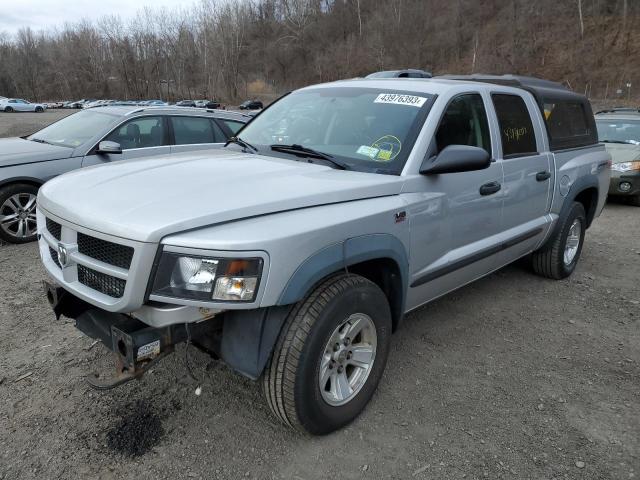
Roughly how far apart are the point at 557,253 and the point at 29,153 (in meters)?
5.89

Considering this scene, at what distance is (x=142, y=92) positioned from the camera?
79.2 metres

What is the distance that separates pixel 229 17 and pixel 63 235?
83202 millimetres

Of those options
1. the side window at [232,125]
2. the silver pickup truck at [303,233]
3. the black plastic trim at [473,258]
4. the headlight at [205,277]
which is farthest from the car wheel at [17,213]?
the black plastic trim at [473,258]

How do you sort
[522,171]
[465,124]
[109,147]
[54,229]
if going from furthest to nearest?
1. [109,147]
2. [522,171]
3. [465,124]
4. [54,229]

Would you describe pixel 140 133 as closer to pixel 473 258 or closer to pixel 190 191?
pixel 190 191

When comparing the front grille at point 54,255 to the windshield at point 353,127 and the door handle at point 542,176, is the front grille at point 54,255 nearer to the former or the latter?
the windshield at point 353,127

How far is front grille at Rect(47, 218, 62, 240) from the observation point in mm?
2627

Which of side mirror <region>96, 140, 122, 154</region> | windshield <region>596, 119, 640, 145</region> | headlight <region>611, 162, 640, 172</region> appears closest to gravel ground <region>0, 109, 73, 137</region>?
side mirror <region>96, 140, 122, 154</region>

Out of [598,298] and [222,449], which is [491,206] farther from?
[222,449]

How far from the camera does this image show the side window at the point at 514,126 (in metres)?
3.89

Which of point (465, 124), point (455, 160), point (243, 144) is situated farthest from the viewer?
point (243, 144)

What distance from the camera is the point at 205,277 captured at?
2135mm

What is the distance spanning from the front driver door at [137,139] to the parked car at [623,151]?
24.9 ft

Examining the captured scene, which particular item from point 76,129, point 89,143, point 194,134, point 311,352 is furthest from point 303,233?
point 76,129
